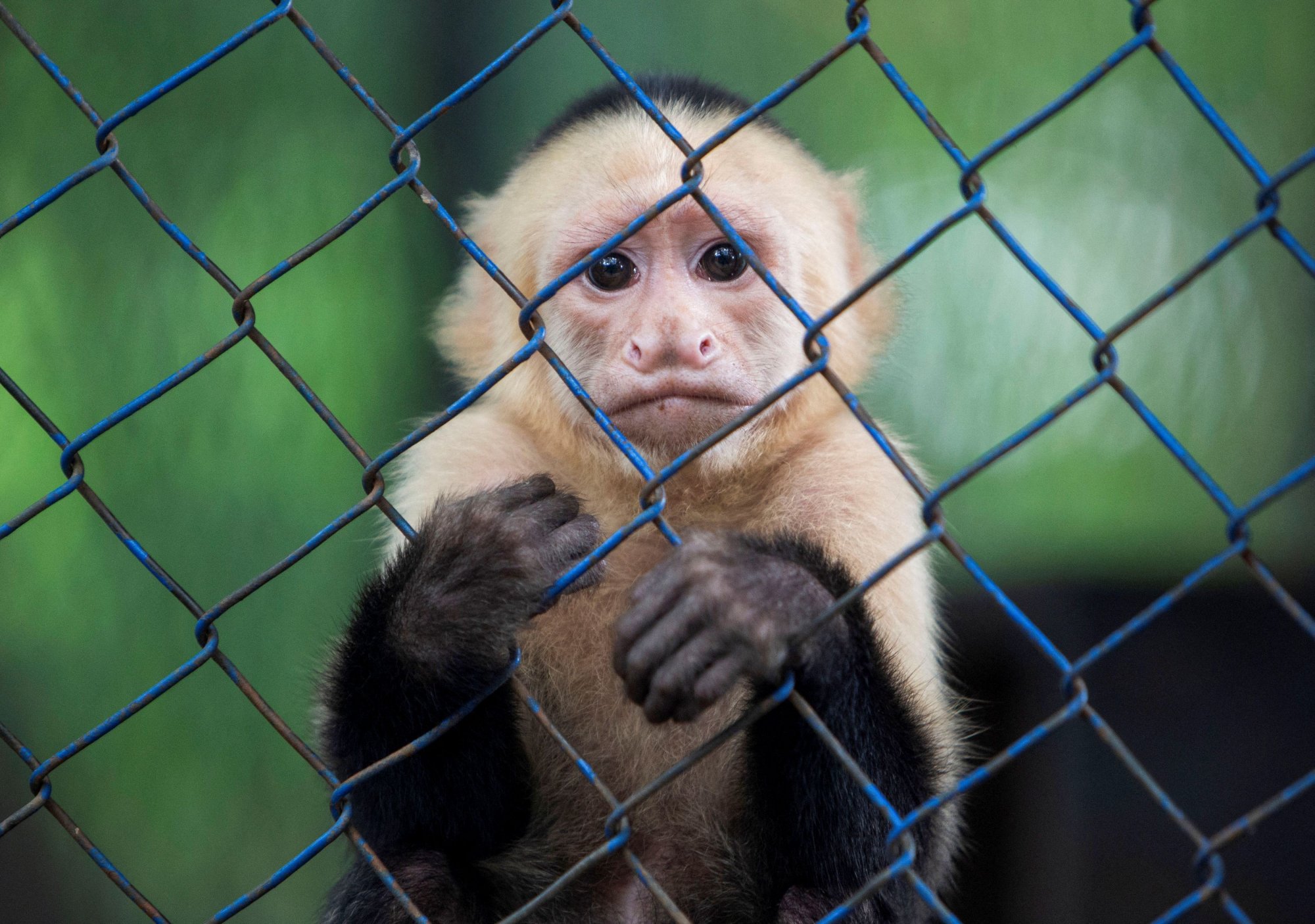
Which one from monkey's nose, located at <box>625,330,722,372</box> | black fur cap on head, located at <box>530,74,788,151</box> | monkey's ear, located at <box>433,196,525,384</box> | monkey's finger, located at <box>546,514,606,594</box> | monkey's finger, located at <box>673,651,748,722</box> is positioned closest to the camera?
monkey's finger, located at <box>673,651,748,722</box>

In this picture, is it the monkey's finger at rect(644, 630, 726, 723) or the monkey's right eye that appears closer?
the monkey's finger at rect(644, 630, 726, 723)

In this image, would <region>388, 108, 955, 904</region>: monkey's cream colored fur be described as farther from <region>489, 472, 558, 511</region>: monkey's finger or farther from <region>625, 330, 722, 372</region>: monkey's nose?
<region>489, 472, 558, 511</region>: monkey's finger

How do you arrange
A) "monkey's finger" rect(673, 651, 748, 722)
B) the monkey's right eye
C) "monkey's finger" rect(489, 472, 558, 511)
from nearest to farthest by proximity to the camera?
1. "monkey's finger" rect(673, 651, 748, 722)
2. "monkey's finger" rect(489, 472, 558, 511)
3. the monkey's right eye

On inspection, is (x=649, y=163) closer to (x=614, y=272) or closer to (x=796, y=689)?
(x=614, y=272)

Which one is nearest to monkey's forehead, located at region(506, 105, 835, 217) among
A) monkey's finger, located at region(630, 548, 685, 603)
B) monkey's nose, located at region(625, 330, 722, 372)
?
monkey's nose, located at region(625, 330, 722, 372)

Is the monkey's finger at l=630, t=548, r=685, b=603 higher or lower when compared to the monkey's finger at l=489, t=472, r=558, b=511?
lower

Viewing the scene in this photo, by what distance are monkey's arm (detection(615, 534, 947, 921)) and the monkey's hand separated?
0.67 ft

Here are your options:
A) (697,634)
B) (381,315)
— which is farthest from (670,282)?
(381,315)

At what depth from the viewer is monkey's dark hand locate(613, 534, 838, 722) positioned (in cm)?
143

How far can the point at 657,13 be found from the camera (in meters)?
4.42

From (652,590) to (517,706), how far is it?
34.3 inches

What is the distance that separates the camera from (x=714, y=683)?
1419 mm

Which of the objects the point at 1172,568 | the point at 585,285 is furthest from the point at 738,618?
the point at 1172,568

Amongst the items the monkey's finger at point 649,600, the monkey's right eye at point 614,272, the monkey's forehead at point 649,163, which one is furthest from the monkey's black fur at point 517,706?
the monkey's forehead at point 649,163
